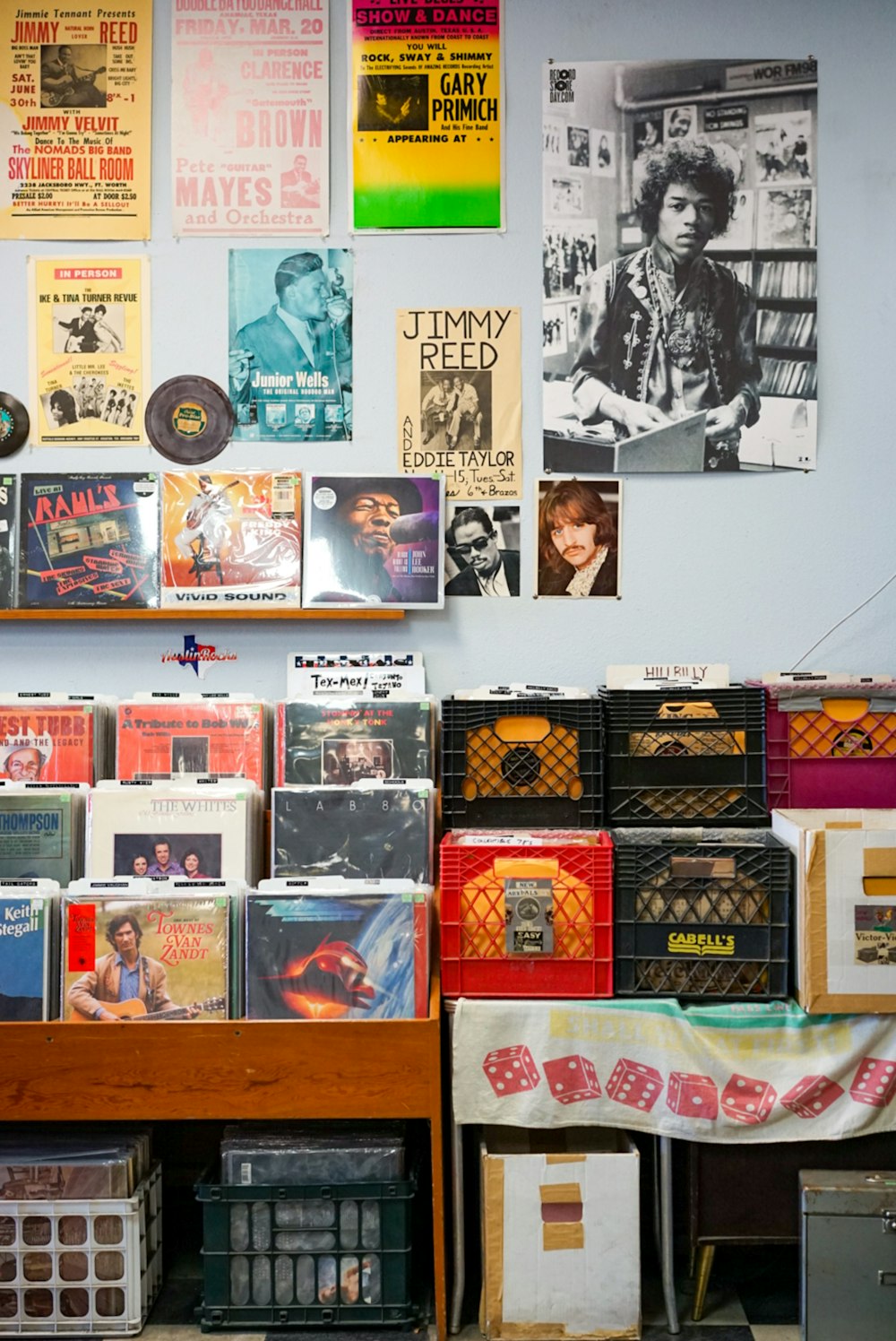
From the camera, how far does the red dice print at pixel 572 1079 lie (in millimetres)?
2498

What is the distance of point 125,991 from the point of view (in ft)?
8.21

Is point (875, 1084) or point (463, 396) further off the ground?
point (463, 396)

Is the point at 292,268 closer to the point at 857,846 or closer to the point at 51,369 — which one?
the point at 51,369

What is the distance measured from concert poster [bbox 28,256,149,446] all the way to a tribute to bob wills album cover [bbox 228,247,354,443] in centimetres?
26

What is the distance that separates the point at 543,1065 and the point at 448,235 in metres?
2.12

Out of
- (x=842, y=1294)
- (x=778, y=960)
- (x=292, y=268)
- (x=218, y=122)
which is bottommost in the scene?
(x=842, y=1294)

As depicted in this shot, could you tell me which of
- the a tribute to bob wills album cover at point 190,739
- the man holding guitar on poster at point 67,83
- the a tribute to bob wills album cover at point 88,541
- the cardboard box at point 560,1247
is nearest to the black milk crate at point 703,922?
the cardboard box at point 560,1247

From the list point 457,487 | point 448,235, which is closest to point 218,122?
point 448,235

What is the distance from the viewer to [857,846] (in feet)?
8.06

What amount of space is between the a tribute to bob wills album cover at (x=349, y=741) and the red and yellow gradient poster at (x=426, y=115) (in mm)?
1296

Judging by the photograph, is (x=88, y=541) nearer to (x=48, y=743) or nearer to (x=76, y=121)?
(x=48, y=743)

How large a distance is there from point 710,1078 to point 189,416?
6.87 feet

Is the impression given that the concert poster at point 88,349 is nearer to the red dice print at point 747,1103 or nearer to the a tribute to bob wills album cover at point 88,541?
the a tribute to bob wills album cover at point 88,541

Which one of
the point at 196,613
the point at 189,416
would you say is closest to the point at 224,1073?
the point at 196,613
